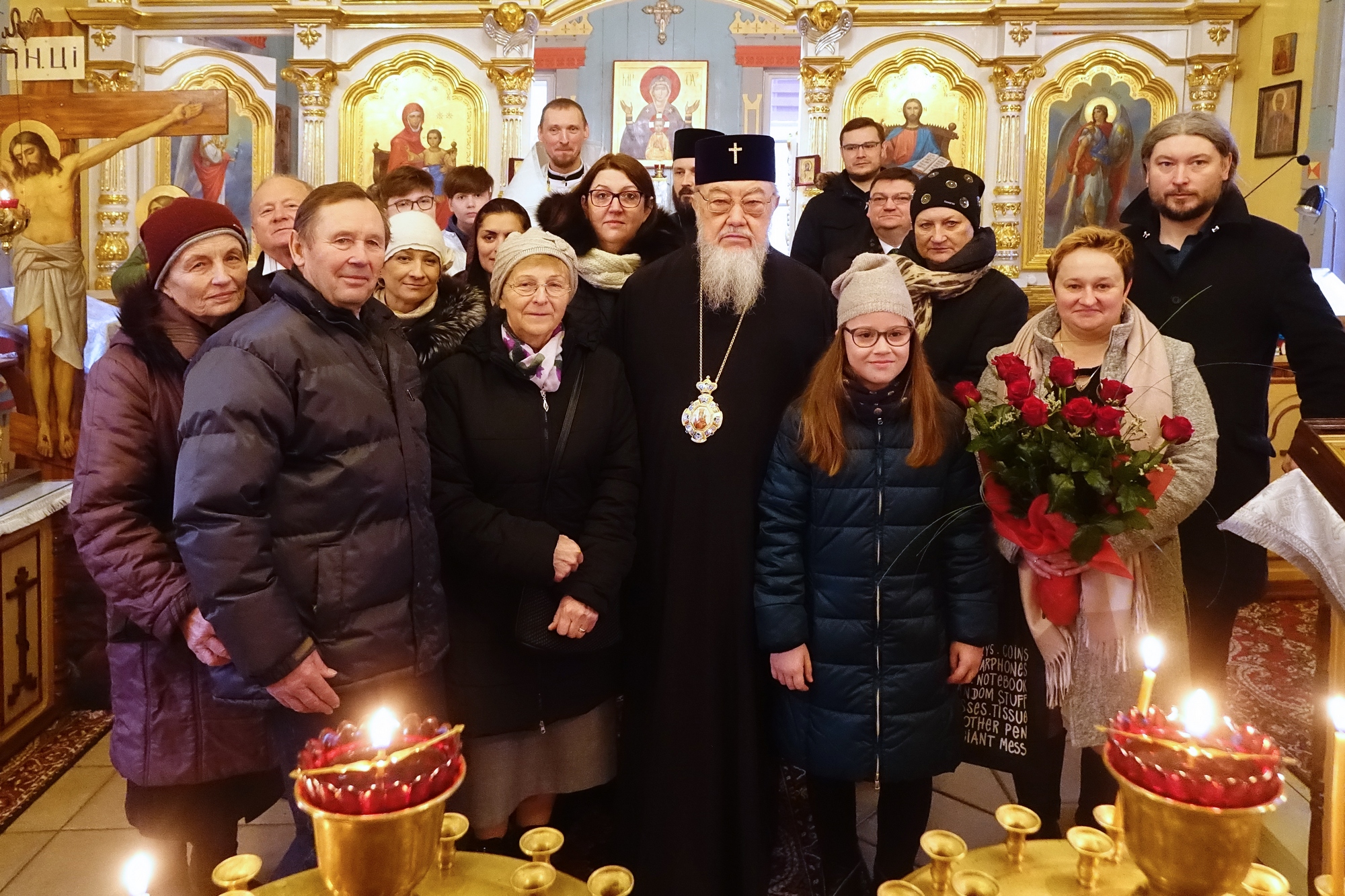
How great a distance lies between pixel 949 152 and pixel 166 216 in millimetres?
7049

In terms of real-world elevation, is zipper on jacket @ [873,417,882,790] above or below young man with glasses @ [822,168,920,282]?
below

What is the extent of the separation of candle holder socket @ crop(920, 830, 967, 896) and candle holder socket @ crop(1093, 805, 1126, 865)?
19cm

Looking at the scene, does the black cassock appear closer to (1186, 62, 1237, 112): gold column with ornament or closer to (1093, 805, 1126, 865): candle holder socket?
(1093, 805, 1126, 865): candle holder socket

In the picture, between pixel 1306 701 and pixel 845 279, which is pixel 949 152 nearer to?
pixel 1306 701

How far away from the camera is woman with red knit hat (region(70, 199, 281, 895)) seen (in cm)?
226

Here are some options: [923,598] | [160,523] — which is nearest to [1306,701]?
[923,598]

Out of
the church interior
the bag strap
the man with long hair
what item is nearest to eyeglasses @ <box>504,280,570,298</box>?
the bag strap

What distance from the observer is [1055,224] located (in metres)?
8.32

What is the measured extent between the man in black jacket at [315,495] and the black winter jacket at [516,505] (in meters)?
0.19

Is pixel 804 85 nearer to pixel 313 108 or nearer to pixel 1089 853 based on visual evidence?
pixel 313 108

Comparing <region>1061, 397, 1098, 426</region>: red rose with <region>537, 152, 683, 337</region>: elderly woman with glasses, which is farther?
<region>537, 152, 683, 337</region>: elderly woman with glasses

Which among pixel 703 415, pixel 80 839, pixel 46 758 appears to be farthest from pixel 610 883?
pixel 46 758

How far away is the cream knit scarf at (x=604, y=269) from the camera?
311 centimetres

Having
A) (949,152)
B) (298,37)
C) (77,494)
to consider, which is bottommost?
(77,494)
